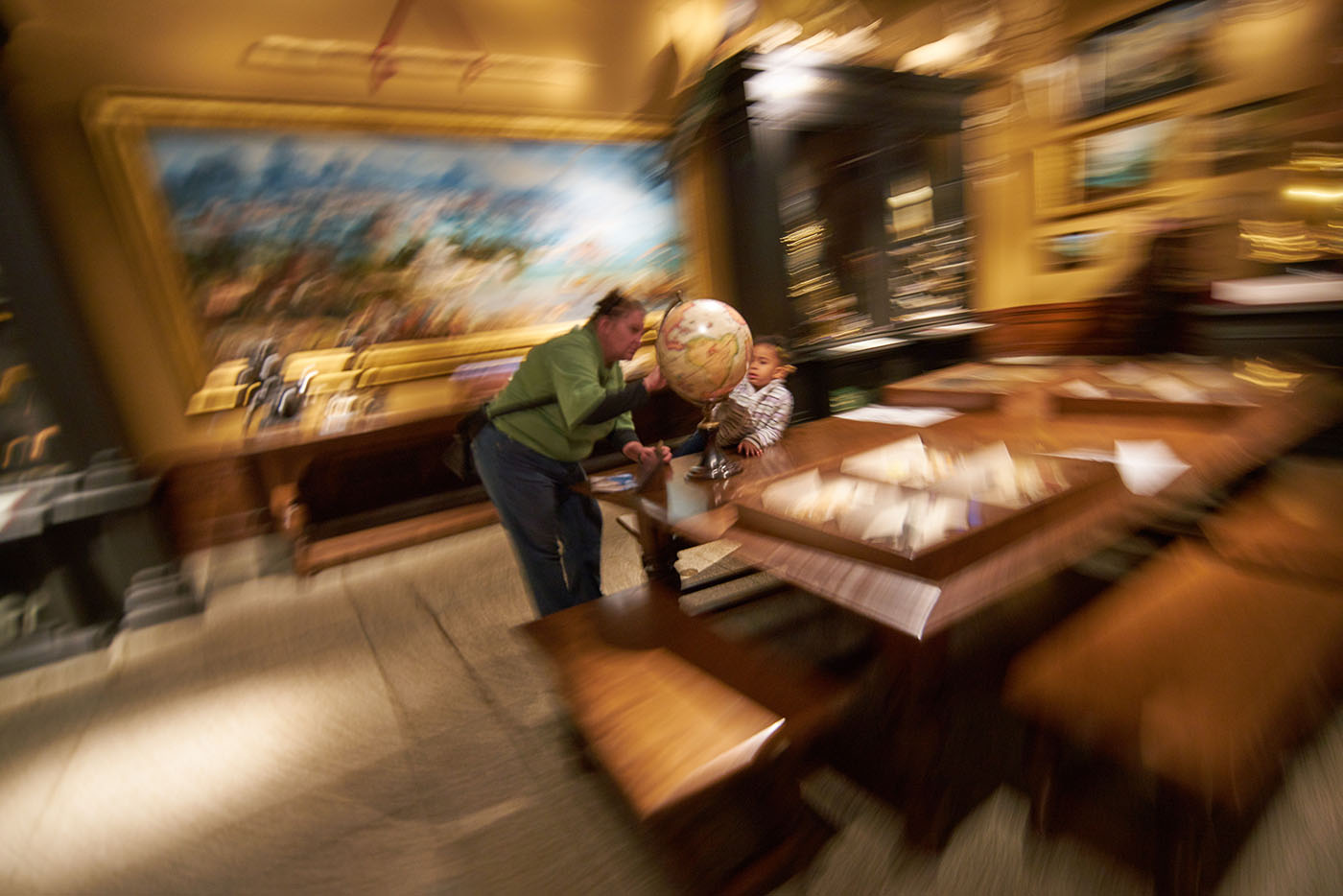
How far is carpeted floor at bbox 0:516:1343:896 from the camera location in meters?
1.48

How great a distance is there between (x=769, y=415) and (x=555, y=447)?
90 centimetres

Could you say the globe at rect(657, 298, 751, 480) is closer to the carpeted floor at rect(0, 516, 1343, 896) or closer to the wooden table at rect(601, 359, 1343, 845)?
Result: the wooden table at rect(601, 359, 1343, 845)

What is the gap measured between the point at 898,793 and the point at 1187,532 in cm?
216

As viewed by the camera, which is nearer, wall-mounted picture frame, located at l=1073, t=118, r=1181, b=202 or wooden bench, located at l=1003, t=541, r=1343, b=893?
wooden bench, located at l=1003, t=541, r=1343, b=893

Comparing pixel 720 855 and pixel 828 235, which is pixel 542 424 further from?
pixel 828 235

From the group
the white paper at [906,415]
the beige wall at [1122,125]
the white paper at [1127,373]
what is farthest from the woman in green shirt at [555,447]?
the beige wall at [1122,125]

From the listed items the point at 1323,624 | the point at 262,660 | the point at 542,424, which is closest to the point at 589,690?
the point at 542,424

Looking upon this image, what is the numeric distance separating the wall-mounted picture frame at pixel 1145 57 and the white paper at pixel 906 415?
178 inches

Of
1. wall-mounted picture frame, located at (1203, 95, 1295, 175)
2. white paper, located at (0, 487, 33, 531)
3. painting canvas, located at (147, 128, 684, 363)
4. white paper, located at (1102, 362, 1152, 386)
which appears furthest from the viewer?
wall-mounted picture frame, located at (1203, 95, 1295, 175)

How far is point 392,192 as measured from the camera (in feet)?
14.0

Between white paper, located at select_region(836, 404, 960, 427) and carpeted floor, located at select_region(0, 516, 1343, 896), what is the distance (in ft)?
3.96

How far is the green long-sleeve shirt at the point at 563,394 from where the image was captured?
82.3 inches

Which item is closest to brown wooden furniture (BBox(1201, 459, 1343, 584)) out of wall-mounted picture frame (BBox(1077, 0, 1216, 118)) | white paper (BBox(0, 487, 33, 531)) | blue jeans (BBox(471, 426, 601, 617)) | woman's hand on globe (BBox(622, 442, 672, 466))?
woman's hand on globe (BBox(622, 442, 672, 466))

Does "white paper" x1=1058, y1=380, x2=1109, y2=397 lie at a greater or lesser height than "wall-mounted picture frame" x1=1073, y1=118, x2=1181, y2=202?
lesser
